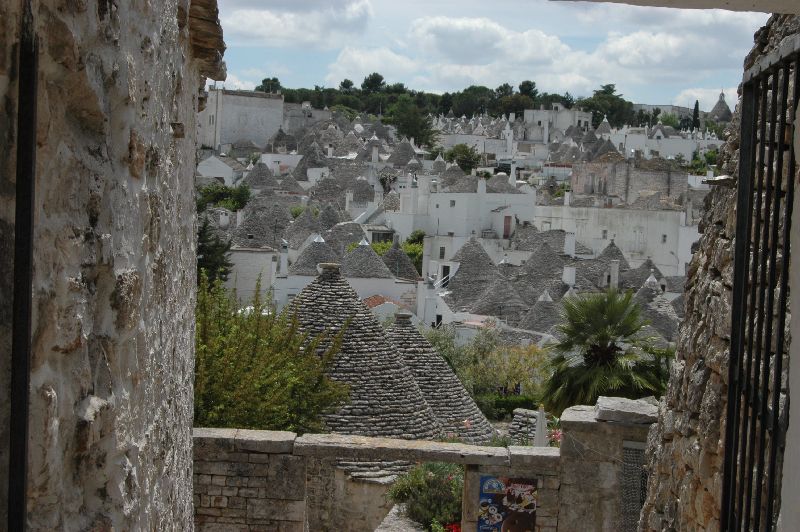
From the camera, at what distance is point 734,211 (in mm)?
4301

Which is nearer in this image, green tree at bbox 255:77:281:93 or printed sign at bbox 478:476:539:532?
printed sign at bbox 478:476:539:532

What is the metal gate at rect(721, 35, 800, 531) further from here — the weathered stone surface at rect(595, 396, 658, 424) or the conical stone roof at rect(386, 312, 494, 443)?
the conical stone roof at rect(386, 312, 494, 443)

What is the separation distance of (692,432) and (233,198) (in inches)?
2254

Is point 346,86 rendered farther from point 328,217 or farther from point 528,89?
point 328,217

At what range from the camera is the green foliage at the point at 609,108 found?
12106cm

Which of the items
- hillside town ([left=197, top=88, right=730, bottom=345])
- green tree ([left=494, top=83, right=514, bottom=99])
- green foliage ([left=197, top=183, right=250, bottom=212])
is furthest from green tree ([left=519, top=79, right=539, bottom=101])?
green foliage ([left=197, top=183, right=250, bottom=212])

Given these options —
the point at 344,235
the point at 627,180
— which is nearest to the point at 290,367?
the point at 344,235

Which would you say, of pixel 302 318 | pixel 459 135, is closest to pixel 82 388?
pixel 302 318

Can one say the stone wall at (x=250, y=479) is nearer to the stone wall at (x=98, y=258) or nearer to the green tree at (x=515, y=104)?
the stone wall at (x=98, y=258)

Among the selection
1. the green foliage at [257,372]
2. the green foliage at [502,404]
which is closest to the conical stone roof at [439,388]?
the green foliage at [257,372]

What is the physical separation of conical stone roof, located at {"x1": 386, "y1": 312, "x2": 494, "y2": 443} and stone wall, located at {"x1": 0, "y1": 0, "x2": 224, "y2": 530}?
13.4 meters

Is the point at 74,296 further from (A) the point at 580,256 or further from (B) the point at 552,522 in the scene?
(A) the point at 580,256

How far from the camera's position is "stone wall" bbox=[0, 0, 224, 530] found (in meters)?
2.19

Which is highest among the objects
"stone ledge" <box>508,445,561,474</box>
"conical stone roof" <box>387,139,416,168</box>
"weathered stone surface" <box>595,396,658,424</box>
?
"conical stone roof" <box>387,139,416,168</box>
